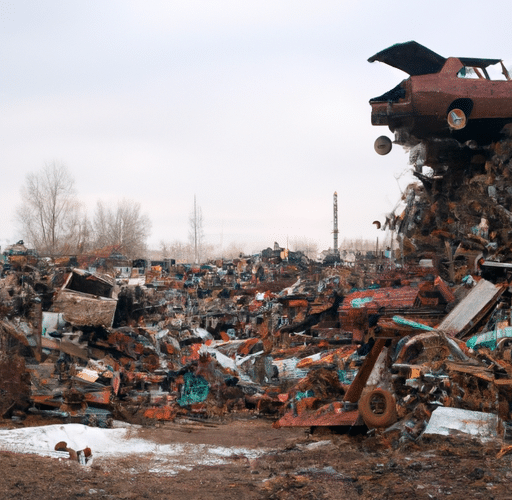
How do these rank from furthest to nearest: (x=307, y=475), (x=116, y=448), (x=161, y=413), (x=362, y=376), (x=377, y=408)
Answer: (x=161, y=413) → (x=362, y=376) → (x=116, y=448) → (x=377, y=408) → (x=307, y=475)

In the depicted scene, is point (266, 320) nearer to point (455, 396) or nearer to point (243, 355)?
point (243, 355)

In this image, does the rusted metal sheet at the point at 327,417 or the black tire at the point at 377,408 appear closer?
the black tire at the point at 377,408

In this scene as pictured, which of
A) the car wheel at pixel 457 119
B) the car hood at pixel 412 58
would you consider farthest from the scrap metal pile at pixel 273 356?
the car hood at pixel 412 58

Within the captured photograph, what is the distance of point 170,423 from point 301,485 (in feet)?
12.2

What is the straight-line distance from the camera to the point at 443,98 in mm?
11672

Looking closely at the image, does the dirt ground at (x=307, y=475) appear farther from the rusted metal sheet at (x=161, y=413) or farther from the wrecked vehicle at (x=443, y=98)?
the wrecked vehicle at (x=443, y=98)

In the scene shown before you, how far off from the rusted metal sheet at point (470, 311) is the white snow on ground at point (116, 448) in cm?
327

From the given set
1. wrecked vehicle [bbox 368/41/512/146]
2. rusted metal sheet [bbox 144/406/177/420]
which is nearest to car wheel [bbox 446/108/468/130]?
wrecked vehicle [bbox 368/41/512/146]

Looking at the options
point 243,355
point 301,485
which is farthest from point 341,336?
point 301,485

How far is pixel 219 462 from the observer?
18.5ft

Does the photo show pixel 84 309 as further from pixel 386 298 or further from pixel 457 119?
pixel 457 119

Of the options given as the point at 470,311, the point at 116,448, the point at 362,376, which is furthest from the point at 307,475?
Answer: the point at 470,311

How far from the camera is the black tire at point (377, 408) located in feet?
18.7

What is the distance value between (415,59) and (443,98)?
1382mm
